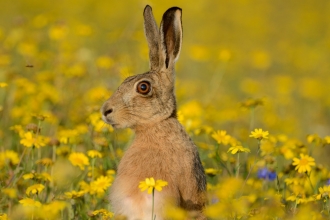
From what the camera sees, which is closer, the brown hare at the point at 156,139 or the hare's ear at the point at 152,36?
the brown hare at the point at 156,139

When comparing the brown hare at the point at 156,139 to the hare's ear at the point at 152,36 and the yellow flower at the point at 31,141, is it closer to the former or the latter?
the hare's ear at the point at 152,36

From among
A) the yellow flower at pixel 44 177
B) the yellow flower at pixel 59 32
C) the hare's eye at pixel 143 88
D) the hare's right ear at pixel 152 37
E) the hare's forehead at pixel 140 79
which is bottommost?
the yellow flower at pixel 44 177

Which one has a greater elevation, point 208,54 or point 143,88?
point 208,54

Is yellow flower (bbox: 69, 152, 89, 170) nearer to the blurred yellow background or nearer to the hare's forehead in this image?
the hare's forehead

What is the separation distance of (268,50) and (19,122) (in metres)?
7.97

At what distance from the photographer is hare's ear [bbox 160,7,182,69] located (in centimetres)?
A: 555

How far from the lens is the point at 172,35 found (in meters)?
5.61

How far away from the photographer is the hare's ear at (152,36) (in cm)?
563

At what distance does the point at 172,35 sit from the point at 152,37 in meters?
0.17

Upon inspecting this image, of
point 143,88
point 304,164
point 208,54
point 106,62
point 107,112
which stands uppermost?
point 208,54

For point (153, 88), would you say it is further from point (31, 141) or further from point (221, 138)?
point (31, 141)

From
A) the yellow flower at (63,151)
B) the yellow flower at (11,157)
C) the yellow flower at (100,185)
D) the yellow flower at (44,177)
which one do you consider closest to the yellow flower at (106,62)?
the yellow flower at (63,151)

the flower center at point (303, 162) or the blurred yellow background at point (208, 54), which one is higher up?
the blurred yellow background at point (208, 54)

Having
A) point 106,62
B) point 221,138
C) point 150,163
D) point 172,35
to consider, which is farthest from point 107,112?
point 106,62
